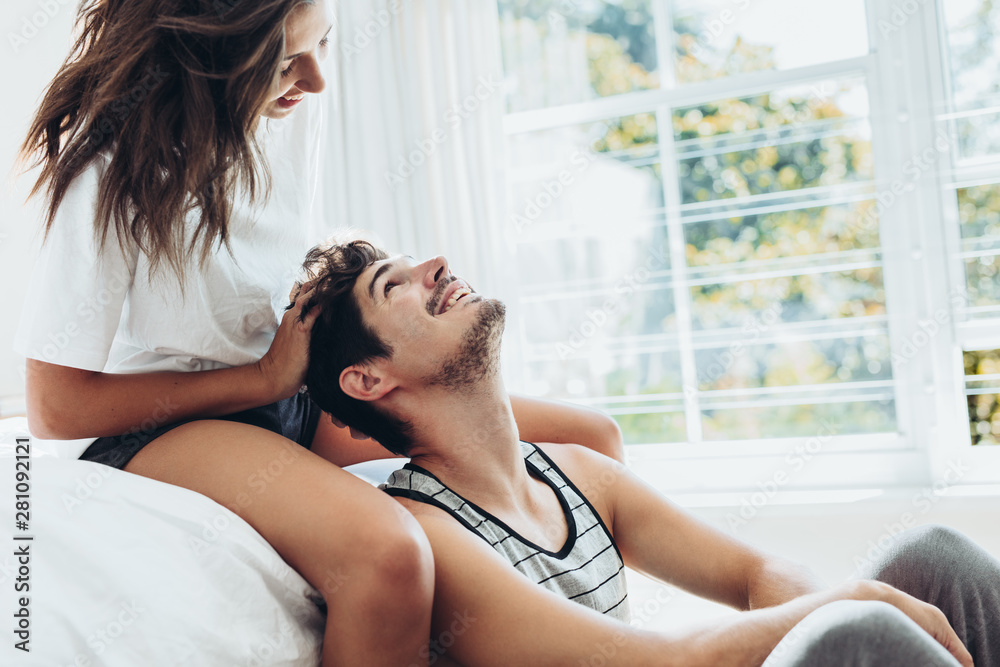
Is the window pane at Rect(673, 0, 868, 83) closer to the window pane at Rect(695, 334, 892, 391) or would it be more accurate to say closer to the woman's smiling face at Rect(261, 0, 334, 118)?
the window pane at Rect(695, 334, 892, 391)

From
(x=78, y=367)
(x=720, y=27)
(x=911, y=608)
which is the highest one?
(x=720, y=27)

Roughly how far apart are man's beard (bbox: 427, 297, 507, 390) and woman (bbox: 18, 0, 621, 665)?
0.23 metres

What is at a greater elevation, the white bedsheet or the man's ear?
the man's ear

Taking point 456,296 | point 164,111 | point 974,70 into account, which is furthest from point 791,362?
point 164,111

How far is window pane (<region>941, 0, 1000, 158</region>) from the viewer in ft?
7.48

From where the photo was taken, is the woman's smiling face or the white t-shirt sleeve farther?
the woman's smiling face

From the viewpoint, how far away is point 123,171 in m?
1.06

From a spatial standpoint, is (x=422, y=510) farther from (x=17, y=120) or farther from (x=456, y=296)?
(x=17, y=120)

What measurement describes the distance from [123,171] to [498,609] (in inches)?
29.7

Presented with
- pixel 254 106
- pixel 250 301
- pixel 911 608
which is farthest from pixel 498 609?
pixel 254 106

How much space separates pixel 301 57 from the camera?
46.9 inches

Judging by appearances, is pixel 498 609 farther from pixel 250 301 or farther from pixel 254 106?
pixel 254 106

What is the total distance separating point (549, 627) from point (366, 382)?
53 cm

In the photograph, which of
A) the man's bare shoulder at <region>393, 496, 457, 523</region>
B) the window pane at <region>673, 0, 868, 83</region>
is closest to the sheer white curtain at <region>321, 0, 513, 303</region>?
the window pane at <region>673, 0, 868, 83</region>
